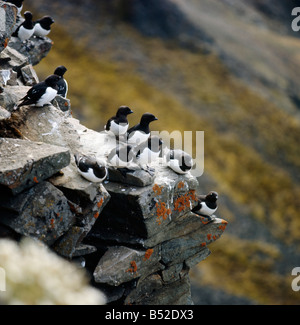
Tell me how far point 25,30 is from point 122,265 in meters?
10.9

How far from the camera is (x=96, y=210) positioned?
10156 mm

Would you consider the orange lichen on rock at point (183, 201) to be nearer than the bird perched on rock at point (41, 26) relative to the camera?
Yes

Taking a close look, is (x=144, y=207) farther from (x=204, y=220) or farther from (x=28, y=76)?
(x=28, y=76)

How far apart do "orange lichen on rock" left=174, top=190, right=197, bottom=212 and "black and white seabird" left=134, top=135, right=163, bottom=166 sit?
139 centimetres

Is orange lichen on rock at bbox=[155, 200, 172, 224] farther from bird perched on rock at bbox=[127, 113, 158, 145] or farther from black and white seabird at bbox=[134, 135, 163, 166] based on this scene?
bird perched on rock at bbox=[127, 113, 158, 145]

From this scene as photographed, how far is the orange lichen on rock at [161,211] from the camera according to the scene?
11070 mm

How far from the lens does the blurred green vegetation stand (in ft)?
107

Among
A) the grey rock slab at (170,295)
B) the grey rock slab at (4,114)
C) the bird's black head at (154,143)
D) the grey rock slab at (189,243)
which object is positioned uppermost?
the bird's black head at (154,143)

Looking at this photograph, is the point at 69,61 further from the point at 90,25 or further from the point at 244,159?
the point at 244,159

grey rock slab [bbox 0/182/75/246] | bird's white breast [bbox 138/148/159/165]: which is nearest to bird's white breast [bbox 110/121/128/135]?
bird's white breast [bbox 138/148/159/165]

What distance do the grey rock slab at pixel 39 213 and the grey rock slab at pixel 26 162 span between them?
0.22 meters

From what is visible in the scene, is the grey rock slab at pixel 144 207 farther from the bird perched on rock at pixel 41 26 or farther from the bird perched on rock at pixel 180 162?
the bird perched on rock at pixel 41 26

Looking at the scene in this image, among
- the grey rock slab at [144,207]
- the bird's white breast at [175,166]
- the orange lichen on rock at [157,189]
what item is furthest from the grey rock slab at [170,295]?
the bird's white breast at [175,166]
